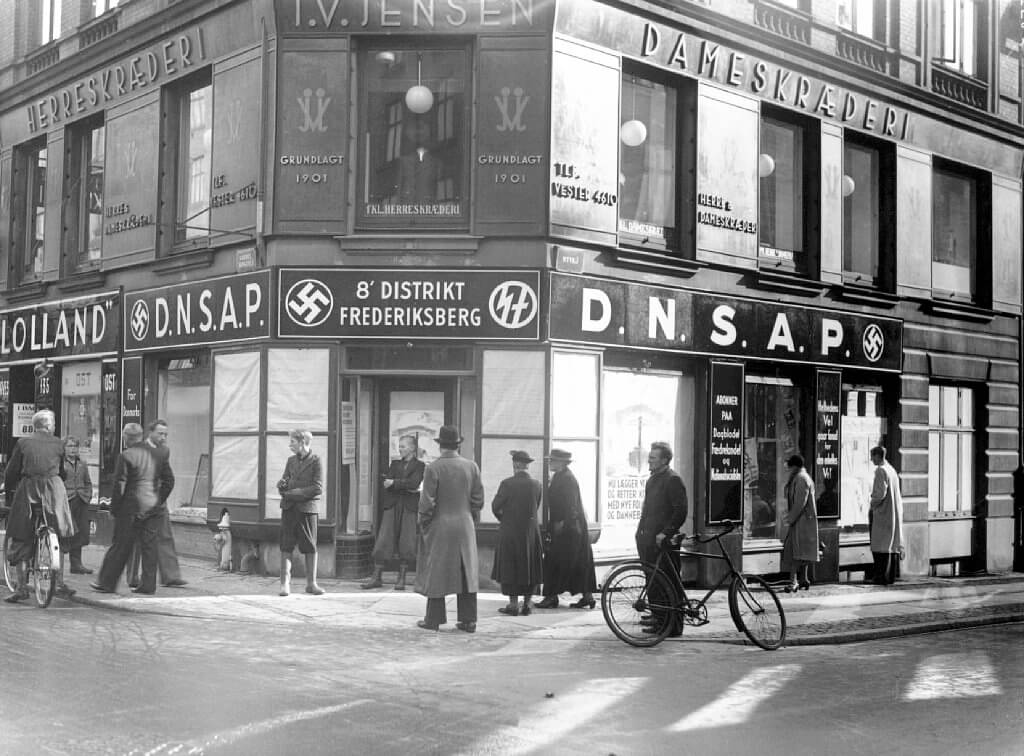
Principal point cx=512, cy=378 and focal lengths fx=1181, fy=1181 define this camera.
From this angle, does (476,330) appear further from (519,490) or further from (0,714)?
(0,714)

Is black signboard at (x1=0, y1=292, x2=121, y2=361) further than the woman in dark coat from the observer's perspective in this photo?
Yes

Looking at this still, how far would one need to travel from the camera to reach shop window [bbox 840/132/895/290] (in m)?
18.8

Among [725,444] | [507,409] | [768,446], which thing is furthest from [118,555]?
[768,446]

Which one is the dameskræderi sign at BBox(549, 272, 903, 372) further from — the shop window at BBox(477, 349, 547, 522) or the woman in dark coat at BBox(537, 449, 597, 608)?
the woman in dark coat at BBox(537, 449, 597, 608)

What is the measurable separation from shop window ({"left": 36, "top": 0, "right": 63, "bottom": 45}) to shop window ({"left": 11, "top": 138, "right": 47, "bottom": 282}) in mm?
1837

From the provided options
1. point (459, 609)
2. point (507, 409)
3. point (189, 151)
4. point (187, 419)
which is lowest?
point (459, 609)

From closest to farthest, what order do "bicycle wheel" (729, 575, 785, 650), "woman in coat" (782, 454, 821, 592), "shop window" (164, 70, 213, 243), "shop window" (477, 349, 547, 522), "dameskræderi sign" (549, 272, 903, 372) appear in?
"bicycle wheel" (729, 575, 785, 650) → "shop window" (477, 349, 547, 522) → "dameskræderi sign" (549, 272, 903, 372) → "woman in coat" (782, 454, 821, 592) → "shop window" (164, 70, 213, 243)

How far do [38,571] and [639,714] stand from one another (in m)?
7.12

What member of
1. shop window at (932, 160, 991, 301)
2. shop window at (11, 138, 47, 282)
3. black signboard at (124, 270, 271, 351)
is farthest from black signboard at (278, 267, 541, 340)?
shop window at (932, 160, 991, 301)

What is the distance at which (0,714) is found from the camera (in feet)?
22.9

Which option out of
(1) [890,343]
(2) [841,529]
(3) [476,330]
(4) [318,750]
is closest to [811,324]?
(1) [890,343]

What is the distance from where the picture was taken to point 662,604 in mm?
10953

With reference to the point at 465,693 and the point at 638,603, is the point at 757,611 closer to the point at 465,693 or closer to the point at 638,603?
the point at 638,603

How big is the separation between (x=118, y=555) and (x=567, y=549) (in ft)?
16.3
